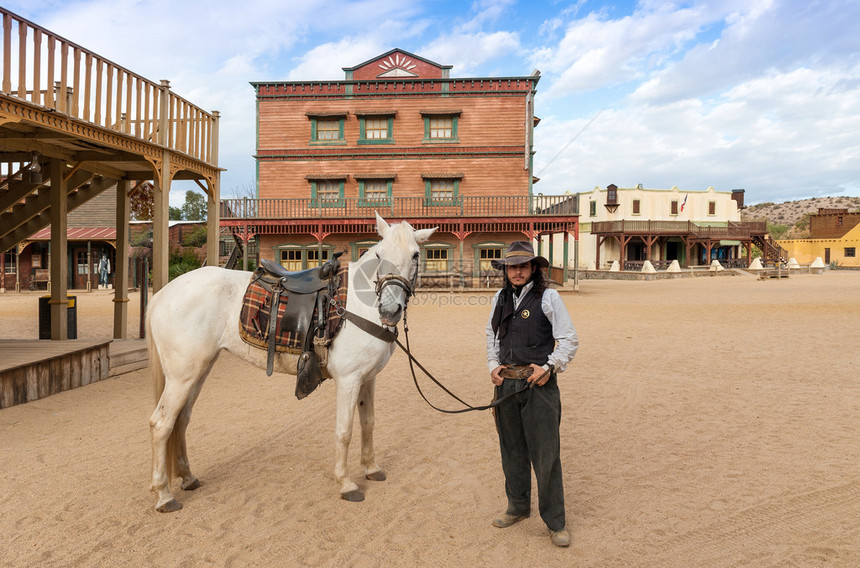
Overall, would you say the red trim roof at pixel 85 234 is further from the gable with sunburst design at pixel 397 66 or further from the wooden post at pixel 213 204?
the wooden post at pixel 213 204

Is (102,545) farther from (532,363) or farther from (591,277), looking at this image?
(591,277)

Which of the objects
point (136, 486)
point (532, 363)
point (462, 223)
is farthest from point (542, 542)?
point (462, 223)

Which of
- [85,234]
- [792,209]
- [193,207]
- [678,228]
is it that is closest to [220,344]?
[85,234]

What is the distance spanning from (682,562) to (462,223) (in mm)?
19570

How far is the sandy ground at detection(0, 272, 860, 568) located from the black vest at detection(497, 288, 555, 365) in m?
1.19

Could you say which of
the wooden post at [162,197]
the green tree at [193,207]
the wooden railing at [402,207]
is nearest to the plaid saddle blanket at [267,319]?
the wooden post at [162,197]

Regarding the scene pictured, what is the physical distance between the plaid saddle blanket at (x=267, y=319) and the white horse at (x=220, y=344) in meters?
0.07

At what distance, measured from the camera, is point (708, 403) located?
20.2 feet

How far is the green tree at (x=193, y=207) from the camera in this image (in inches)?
2370

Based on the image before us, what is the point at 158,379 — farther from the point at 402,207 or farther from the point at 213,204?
the point at 402,207

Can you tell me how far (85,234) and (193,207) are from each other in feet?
120

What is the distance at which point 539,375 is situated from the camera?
3.00 m

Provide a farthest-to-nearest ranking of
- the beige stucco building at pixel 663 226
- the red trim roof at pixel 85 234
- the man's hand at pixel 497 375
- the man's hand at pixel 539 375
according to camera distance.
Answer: the beige stucco building at pixel 663 226, the red trim roof at pixel 85 234, the man's hand at pixel 497 375, the man's hand at pixel 539 375

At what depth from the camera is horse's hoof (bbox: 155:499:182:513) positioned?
138 inches
